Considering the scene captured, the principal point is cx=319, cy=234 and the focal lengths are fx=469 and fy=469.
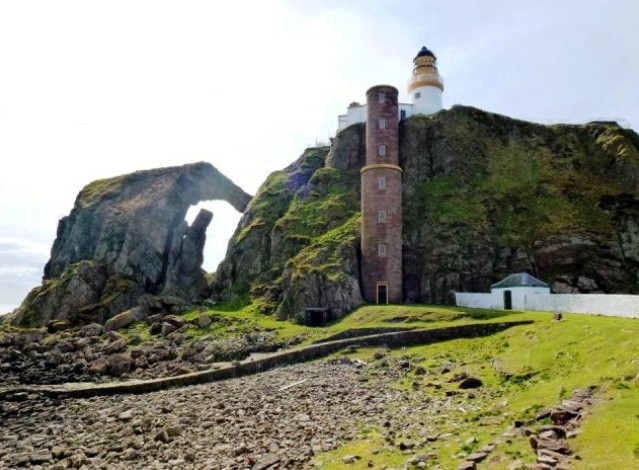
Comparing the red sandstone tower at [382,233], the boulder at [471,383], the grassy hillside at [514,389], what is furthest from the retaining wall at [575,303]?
the boulder at [471,383]

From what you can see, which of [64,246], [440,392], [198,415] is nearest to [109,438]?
[198,415]

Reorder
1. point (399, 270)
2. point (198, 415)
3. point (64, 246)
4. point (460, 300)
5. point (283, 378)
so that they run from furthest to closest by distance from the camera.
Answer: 1. point (64, 246)
2. point (399, 270)
3. point (460, 300)
4. point (283, 378)
5. point (198, 415)

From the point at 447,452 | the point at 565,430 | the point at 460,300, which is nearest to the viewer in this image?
the point at 565,430

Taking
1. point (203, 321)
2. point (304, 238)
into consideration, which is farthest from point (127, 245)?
point (304, 238)

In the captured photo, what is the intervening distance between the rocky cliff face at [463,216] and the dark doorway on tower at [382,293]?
256 cm

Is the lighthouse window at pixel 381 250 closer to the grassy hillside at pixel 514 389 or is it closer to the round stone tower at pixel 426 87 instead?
the grassy hillside at pixel 514 389

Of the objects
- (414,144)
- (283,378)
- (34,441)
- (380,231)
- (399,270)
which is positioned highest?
(414,144)

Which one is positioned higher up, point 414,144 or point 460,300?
point 414,144

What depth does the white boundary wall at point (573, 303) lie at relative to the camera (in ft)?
91.6

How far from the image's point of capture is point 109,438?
69.6 ft

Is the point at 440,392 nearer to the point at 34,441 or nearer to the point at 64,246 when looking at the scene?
the point at 34,441

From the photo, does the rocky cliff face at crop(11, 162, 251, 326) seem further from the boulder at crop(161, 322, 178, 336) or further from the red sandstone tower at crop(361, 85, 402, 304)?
the red sandstone tower at crop(361, 85, 402, 304)

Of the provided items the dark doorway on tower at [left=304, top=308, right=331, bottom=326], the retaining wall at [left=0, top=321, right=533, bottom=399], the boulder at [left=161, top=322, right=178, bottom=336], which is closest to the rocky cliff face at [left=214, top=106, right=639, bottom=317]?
the dark doorway on tower at [left=304, top=308, right=331, bottom=326]

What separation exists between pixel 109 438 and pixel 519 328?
944 inches
